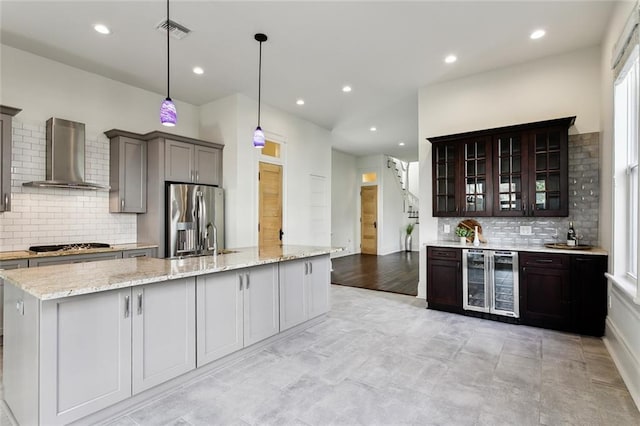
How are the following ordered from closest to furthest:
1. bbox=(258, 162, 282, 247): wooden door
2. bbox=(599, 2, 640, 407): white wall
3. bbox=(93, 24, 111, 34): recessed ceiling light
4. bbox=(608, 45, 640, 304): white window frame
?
bbox=(599, 2, 640, 407): white wall, bbox=(608, 45, 640, 304): white window frame, bbox=(93, 24, 111, 34): recessed ceiling light, bbox=(258, 162, 282, 247): wooden door

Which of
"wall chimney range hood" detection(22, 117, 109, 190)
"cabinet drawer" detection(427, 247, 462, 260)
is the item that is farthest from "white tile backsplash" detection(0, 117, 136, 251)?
"cabinet drawer" detection(427, 247, 462, 260)

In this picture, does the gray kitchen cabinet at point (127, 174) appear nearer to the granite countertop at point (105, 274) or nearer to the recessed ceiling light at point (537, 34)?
the granite countertop at point (105, 274)

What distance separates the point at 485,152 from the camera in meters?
4.23

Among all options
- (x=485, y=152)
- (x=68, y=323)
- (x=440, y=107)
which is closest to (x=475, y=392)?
(x=68, y=323)

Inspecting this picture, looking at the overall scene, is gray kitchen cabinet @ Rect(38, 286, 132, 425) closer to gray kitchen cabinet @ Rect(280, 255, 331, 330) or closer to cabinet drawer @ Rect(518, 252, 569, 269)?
gray kitchen cabinet @ Rect(280, 255, 331, 330)

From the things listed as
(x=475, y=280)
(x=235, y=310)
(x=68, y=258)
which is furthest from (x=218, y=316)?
(x=475, y=280)

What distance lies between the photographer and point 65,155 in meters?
3.98

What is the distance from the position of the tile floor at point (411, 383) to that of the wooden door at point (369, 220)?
22.0ft

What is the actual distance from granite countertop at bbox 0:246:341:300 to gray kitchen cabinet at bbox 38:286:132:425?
12 centimetres

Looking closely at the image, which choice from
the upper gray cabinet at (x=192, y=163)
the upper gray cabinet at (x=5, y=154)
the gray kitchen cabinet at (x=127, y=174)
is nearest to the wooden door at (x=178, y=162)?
the upper gray cabinet at (x=192, y=163)

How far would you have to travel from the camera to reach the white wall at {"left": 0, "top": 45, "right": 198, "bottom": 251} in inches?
148

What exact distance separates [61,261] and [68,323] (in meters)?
2.37

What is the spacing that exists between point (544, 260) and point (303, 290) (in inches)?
110

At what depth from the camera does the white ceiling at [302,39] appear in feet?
10.1
